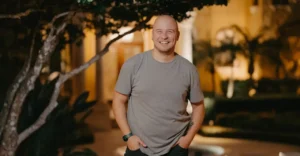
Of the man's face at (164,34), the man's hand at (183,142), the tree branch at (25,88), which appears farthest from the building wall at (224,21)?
the man's face at (164,34)

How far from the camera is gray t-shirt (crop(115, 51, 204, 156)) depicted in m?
3.81

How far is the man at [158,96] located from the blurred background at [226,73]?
4.66 meters

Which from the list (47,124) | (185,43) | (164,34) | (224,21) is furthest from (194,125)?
(224,21)

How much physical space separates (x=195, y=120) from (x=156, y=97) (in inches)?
15.6

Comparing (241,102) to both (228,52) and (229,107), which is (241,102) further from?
(228,52)

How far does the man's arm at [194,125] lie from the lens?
3932 millimetres

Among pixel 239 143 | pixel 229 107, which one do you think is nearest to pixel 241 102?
pixel 229 107

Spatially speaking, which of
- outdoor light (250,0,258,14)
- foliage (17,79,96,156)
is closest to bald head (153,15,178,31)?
foliage (17,79,96,156)

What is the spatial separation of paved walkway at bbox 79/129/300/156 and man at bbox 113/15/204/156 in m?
7.45

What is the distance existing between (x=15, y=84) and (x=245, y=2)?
19.7 metres

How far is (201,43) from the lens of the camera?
22266mm

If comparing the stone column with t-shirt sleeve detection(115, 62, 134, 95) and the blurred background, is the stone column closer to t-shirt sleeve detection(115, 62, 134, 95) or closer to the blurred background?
the blurred background

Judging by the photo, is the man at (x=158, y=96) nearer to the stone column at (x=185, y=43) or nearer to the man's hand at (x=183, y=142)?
the man's hand at (x=183, y=142)

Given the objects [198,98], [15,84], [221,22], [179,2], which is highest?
[179,2]
